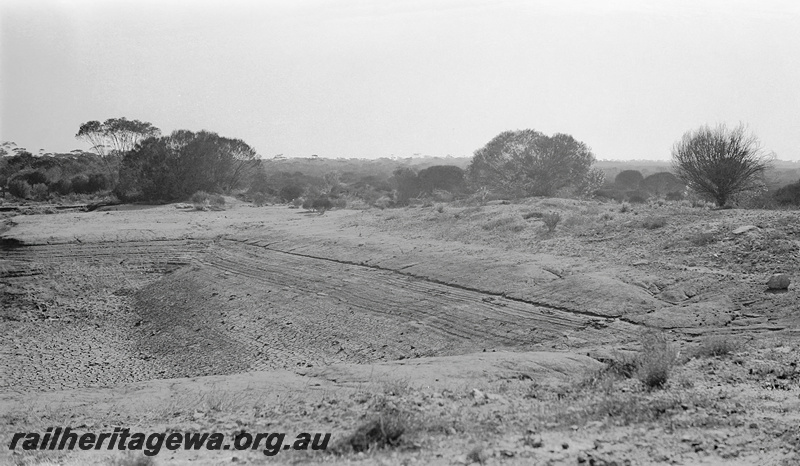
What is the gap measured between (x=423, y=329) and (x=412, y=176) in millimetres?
32806

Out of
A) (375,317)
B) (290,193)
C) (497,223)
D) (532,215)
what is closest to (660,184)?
(290,193)

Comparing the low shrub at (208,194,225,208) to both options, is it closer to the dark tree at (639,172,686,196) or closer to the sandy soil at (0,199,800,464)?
the sandy soil at (0,199,800,464)

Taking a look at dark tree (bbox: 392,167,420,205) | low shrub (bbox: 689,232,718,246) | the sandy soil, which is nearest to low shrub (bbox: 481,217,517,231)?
the sandy soil

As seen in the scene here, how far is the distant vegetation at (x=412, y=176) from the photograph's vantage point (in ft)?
80.7

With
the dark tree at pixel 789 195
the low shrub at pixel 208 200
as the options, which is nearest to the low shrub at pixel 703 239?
the dark tree at pixel 789 195

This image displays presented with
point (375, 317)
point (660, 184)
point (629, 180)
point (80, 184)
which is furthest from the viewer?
point (629, 180)

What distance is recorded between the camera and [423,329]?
12188 mm

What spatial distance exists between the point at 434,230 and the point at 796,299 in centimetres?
1121

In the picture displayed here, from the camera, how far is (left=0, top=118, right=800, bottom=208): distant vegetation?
969 inches

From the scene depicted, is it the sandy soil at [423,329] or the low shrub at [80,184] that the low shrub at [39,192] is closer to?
the low shrub at [80,184]

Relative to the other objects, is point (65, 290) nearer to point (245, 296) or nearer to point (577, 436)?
point (245, 296)

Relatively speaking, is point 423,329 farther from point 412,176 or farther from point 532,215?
point 412,176

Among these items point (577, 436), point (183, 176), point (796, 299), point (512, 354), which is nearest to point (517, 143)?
point (183, 176)

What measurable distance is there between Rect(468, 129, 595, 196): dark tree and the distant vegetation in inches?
2.0
